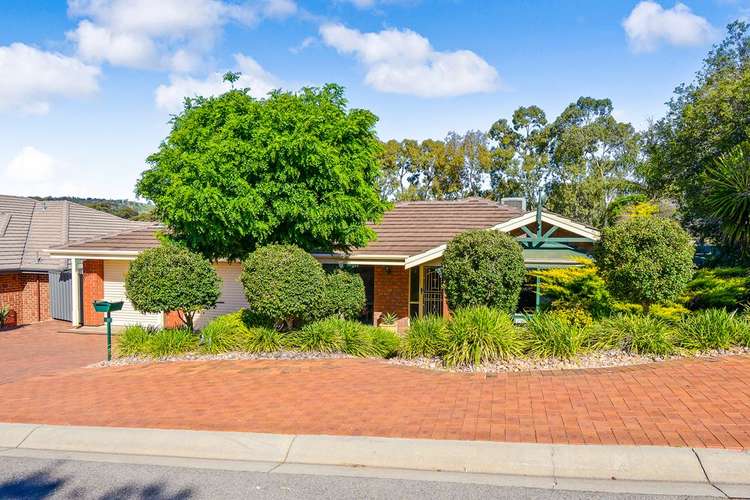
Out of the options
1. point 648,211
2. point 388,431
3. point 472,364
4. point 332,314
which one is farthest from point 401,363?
point 648,211

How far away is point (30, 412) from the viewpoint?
883cm

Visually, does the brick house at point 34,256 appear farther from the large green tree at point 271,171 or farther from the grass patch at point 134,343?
the large green tree at point 271,171

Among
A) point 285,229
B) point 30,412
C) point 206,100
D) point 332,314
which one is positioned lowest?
point 30,412

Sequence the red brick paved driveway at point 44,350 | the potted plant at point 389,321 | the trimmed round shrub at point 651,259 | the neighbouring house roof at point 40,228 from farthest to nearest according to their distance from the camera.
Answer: the neighbouring house roof at point 40,228 < the potted plant at point 389,321 < the red brick paved driveway at point 44,350 < the trimmed round shrub at point 651,259

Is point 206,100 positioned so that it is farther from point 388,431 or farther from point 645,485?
point 645,485

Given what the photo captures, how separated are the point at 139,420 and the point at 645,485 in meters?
6.16

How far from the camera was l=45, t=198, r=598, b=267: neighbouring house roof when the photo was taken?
52.0 feet

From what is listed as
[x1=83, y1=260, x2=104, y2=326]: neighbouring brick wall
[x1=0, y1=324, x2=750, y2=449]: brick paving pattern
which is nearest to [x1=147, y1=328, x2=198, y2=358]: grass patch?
[x1=0, y1=324, x2=750, y2=449]: brick paving pattern

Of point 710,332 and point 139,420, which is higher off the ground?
point 710,332

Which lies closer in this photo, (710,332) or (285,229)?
(710,332)

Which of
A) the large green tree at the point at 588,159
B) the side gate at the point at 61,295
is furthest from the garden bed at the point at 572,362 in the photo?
the large green tree at the point at 588,159

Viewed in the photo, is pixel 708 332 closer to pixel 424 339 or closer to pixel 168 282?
pixel 424 339

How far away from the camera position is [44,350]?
51.4ft

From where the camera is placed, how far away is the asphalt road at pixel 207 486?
5.62 meters
